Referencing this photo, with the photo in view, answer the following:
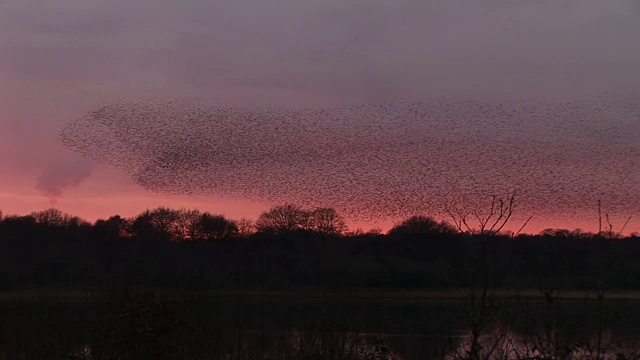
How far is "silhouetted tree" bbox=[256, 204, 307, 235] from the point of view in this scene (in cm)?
8412

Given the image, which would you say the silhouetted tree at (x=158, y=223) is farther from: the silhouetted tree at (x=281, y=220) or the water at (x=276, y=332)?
the water at (x=276, y=332)

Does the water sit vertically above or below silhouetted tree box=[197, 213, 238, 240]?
below

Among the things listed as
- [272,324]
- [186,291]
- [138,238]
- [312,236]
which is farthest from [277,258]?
[186,291]

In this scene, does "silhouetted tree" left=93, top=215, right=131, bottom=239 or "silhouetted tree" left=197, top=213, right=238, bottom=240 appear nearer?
"silhouetted tree" left=93, top=215, right=131, bottom=239

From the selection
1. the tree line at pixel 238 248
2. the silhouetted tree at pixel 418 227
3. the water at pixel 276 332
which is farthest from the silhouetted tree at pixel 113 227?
the water at pixel 276 332

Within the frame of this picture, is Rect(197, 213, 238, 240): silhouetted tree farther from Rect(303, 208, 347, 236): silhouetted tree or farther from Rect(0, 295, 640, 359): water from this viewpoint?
Rect(0, 295, 640, 359): water

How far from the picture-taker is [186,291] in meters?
13.2

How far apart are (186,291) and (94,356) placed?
8.56 feet

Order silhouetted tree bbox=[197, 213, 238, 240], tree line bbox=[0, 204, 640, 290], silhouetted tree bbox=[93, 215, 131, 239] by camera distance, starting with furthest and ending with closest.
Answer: silhouetted tree bbox=[197, 213, 238, 240] < silhouetted tree bbox=[93, 215, 131, 239] < tree line bbox=[0, 204, 640, 290]

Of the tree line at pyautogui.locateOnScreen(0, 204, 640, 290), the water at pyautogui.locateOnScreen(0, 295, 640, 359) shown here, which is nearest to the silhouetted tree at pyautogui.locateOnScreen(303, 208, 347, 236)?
the tree line at pyautogui.locateOnScreen(0, 204, 640, 290)

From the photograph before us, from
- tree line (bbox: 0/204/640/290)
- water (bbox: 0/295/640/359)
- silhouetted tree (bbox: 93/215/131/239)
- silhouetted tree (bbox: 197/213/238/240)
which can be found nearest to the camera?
water (bbox: 0/295/640/359)

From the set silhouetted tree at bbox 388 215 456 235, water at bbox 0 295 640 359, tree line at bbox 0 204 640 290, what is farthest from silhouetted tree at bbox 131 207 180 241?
water at bbox 0 295 640 359

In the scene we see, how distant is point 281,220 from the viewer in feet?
279

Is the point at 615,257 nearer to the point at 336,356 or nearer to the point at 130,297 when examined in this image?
the point at 336,356
